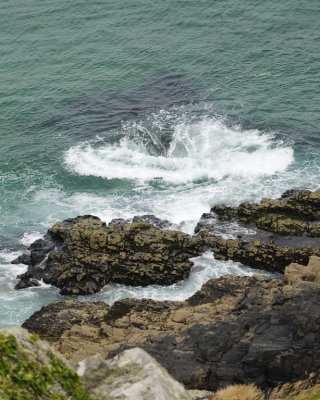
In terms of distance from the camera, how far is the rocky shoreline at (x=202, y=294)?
2567 centimetres

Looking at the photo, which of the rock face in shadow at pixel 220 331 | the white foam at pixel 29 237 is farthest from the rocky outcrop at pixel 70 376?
the white foam at pixel 29 237

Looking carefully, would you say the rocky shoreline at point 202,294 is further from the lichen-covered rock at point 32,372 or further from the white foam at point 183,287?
the lichen-covered rock at point 32,372

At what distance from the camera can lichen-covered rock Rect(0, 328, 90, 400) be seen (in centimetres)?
1177

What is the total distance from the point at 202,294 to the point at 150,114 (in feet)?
100

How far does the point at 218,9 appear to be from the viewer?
272 ft

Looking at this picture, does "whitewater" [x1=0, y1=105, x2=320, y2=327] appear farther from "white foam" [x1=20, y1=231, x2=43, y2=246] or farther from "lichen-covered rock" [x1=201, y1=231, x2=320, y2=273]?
"lichen-covered rock" [x1=201, y1=231, x2=320, y2=273]

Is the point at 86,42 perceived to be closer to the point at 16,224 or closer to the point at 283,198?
the point at 16,224

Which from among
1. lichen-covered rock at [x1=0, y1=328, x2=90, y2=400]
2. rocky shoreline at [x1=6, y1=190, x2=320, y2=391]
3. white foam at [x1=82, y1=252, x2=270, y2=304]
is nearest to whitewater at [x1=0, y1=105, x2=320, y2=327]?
white foam at [x1=82, y1=252, x2=270, y2=304]

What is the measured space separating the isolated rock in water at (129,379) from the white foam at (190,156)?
39515 millimetres

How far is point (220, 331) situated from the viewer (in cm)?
2798

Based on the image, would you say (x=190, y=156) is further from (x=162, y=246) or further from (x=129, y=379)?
(x=129, y=379)

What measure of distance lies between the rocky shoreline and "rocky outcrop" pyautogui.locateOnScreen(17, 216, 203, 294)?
0.07 meters

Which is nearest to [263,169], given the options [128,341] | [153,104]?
[153,104]

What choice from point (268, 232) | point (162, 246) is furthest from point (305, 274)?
point (162, 246)
